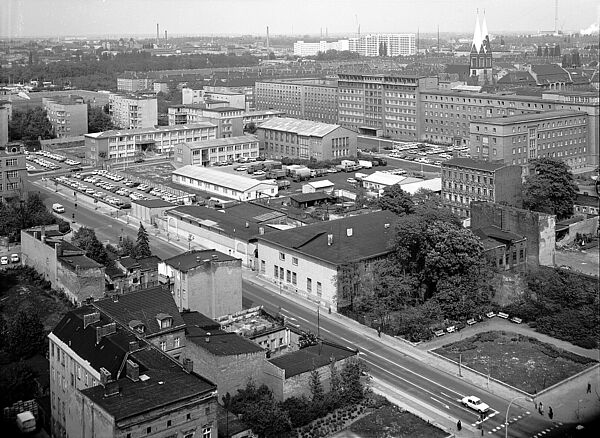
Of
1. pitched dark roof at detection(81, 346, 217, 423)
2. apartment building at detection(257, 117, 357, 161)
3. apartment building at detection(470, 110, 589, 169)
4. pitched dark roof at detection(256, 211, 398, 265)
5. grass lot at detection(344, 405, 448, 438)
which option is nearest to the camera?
pitched dark roof at detection(81, 346, 217, 423)

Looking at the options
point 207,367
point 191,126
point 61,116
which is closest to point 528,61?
point 191,126

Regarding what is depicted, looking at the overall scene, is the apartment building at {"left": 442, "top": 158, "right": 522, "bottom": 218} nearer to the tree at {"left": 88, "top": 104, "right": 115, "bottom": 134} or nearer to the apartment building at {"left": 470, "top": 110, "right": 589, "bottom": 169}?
the apartment building at {"left": 470, "top": 110, "right": 589, "bottom": 169}

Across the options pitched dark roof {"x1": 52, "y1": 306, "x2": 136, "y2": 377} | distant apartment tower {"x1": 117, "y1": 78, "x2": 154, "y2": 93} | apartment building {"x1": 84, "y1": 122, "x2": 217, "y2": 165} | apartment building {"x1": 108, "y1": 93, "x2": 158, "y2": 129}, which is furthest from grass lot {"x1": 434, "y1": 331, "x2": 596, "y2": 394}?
distant apartment tower {"x1": 117, "y1": 78, "x2": 154, "y2": 93}

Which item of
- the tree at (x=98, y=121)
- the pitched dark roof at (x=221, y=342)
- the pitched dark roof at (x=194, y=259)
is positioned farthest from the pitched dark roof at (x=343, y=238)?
the tree at (x=98, y=121)

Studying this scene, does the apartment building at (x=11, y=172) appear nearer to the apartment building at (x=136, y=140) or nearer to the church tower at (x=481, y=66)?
the apartment building at (x=136, y=140)

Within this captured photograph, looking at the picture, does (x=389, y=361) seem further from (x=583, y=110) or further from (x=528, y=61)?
(x=528, y=61)

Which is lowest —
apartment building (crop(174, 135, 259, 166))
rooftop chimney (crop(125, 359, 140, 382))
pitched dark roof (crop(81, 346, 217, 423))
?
pitched dark roof (crop(81, 346, 217, 423))

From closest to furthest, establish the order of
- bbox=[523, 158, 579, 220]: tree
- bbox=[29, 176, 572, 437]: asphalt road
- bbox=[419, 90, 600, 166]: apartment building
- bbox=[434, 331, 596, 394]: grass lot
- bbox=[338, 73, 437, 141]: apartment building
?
1. bbox=[29, 176, 572, 437]: asphalt road
2. bbox=[434, 331, 596, 394]: grass lot
3. bbox=[523, 158, 579, 220]: tree
4. bbox=[419, 90, 600, 166]: apartment building
5. bbox=[338, 73, 437, 141]: apartment building
